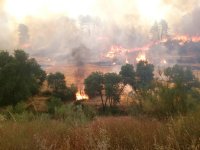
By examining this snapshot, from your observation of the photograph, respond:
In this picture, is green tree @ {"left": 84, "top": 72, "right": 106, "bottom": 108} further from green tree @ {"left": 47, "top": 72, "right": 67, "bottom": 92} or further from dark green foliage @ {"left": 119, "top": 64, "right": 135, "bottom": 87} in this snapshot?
dark green foliage @ {"left": 119, "top": 64, "right": 135, "bottom": 87}

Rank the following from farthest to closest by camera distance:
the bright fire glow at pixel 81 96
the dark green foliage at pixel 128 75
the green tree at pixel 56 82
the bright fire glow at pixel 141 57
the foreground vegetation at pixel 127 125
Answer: the bright fire glow at pixel 141 57 → the dark green foliage at pixel 128 75 → the green tree at pixel 56 82 → the bright fire glow at pixel 81 96 → the foreground vegetation at pixel 127 125

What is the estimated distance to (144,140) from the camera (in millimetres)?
6430

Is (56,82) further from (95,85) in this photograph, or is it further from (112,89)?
(112,89)

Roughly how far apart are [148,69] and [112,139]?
3646 inches

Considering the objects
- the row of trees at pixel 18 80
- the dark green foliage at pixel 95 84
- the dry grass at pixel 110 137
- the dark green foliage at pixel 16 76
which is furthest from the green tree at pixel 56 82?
the dry grass at pixel 110 137

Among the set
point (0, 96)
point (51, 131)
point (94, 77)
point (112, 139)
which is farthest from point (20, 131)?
point (94, 77)

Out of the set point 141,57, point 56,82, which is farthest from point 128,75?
point 141,57

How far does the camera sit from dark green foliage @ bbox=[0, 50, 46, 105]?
2564 inches

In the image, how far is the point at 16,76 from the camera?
68875mm

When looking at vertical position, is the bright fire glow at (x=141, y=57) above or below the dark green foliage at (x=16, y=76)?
above

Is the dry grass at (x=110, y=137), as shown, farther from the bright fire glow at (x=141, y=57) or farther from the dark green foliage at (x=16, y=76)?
the bright fire glow at (x=141, y=57)

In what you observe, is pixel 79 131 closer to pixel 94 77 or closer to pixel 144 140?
pixel 144 140

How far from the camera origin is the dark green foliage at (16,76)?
6512 centimetres

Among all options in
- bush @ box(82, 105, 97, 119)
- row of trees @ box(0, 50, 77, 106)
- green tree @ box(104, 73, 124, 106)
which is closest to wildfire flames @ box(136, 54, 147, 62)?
green tree @ box(104, 73, 124, 106)
